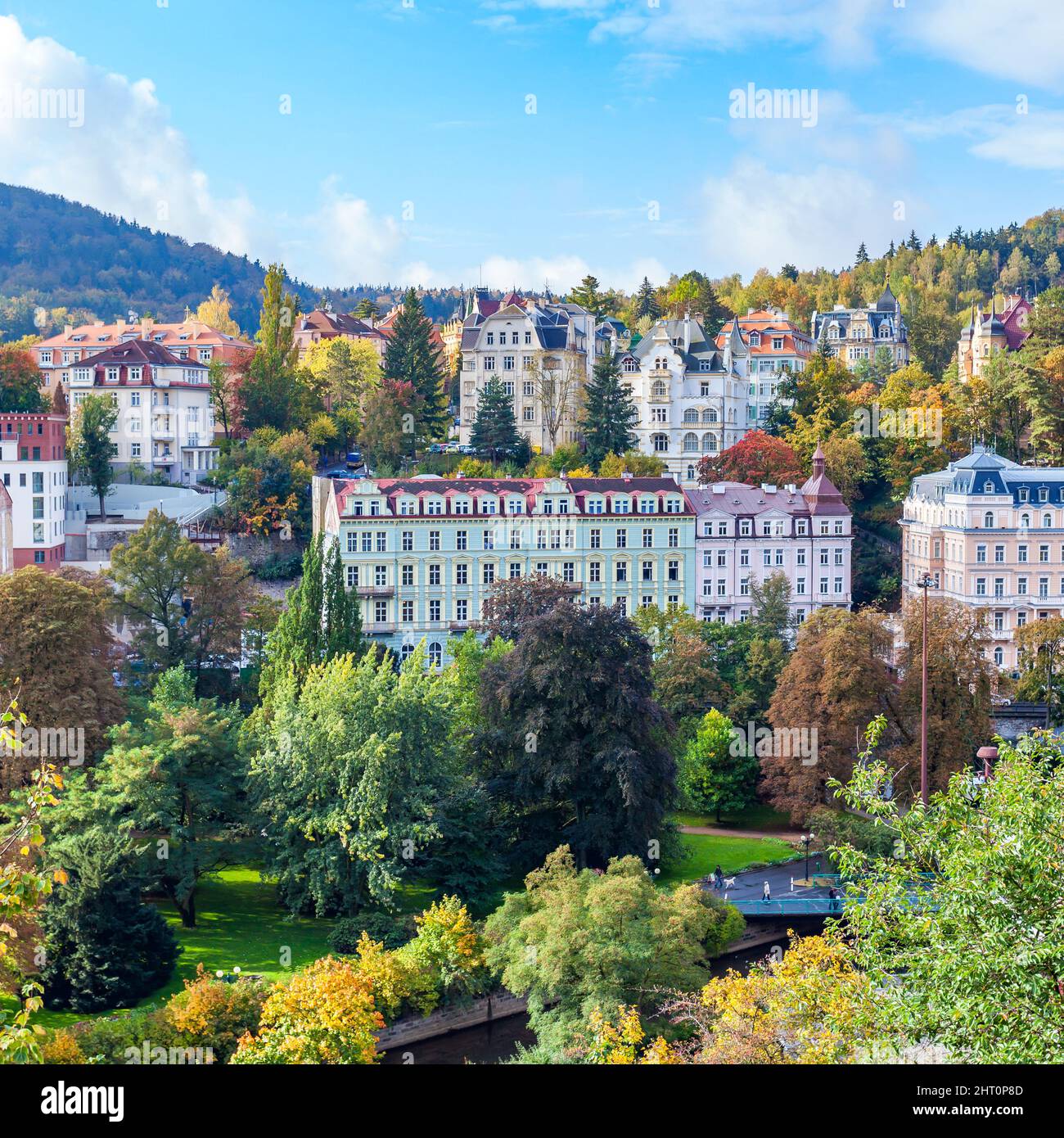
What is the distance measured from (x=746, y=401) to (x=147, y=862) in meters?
51.8

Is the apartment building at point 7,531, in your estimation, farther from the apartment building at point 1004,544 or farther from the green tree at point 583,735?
the apartment building at point 1004,544

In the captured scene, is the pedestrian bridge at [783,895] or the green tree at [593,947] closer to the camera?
the green tree at [593,947]

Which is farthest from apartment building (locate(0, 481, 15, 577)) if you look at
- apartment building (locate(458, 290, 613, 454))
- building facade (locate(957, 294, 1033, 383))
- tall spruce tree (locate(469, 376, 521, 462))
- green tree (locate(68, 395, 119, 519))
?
building facade (locate(957, 294, 1033, 383))

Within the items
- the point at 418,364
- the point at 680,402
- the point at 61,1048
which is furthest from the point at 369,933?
the point at 680,402

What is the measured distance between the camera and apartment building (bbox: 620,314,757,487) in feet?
249

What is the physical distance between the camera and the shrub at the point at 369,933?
3241 cm

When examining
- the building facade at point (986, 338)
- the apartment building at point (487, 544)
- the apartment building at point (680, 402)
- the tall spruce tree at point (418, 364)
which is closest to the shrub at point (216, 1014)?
the apartment building at point (487, 544)

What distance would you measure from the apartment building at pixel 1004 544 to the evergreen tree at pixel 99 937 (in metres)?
37.3

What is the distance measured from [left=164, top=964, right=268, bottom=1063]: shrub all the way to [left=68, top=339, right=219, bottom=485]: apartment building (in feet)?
155

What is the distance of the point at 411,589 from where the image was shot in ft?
184

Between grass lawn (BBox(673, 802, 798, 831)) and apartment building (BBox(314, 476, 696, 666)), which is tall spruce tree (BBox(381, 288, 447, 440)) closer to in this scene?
apartment building (BBox(314, 476, 696, 666))

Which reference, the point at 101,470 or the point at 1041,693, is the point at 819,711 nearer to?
the point at 1041,693

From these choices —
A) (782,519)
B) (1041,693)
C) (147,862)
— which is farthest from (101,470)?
(1041,693)

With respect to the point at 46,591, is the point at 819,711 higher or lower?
lower
